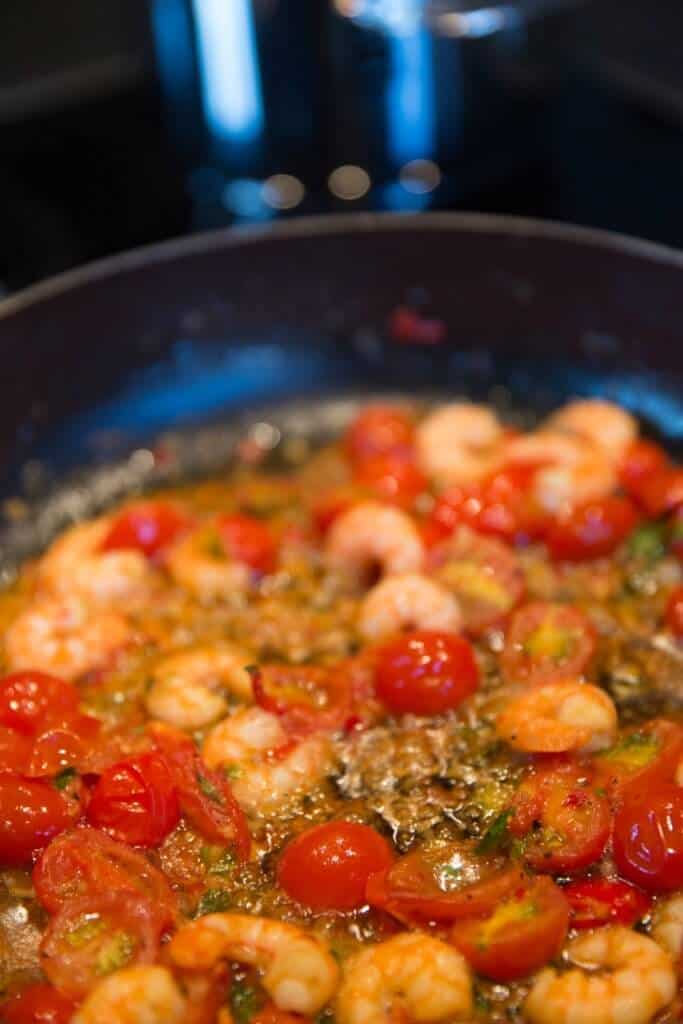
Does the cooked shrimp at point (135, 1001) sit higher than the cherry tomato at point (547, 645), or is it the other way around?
the cooked shrimp at point (135, 1001)

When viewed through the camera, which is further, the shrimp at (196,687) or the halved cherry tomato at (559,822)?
the shrimp at (196,687)

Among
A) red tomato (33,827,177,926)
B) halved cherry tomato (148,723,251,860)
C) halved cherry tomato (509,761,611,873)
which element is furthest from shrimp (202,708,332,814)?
halved cherry tomato (509,761,611,873)

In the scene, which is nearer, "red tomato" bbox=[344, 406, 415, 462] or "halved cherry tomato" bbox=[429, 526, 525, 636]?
"halved cherry tomato" bbox=[429, 526, 525, 636]

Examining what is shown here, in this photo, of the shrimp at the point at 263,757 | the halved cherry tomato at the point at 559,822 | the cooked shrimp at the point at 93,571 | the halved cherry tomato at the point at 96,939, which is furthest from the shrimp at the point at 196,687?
the halved cherry tomato at the point at 559,822

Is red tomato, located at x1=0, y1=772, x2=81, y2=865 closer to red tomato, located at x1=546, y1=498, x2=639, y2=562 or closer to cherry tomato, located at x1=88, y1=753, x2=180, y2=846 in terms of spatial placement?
cherry tomato, located at x1=88, y1=753, x2=180, y2=846

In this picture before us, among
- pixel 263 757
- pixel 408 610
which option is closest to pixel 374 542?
pixel 408 610

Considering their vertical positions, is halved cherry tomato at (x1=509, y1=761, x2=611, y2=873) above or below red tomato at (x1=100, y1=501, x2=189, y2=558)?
below

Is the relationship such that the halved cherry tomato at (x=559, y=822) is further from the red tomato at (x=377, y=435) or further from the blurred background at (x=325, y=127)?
the blurred background at (x=325, y=127)
